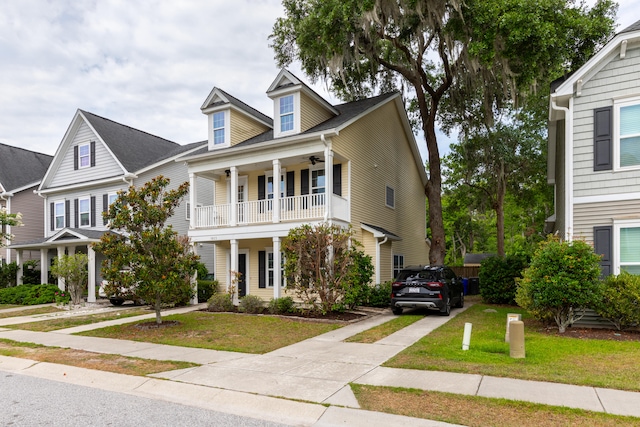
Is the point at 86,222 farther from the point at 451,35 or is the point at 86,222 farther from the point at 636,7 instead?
the point at 636,7

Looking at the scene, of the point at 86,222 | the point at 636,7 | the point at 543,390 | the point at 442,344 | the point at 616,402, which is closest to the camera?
the point at 616,402

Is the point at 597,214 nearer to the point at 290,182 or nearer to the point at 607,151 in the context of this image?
the point at 607,151

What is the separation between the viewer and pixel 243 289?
63.3 feet

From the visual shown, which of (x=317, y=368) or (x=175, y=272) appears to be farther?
(x=175, y=272)

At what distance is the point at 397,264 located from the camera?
2047 centimetres

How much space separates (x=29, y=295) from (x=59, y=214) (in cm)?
597

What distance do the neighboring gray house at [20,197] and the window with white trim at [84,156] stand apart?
15.4ft

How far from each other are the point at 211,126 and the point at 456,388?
1575 cm

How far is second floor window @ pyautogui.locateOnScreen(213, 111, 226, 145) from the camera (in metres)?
18.6

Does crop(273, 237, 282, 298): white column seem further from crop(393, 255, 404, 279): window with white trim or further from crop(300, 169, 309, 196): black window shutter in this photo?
crop(393, 255, 404, 279): window with white trim

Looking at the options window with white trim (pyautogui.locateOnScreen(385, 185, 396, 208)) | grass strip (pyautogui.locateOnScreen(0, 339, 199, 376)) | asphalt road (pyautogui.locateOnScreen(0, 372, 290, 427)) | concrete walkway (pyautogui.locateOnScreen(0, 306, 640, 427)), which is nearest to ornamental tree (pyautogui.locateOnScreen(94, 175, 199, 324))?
concrete walkway (pyautogui.locateOnScreen(0, 306, 640, 427))

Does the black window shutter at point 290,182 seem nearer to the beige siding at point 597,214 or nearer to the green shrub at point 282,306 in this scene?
the green shrub at point 282,306

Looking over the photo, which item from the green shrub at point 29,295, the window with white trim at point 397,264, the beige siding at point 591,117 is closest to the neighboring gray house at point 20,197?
the green shrub at point 29,295

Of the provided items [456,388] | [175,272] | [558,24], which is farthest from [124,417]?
[558,24]
